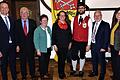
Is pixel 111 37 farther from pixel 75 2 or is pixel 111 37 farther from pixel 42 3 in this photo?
pixel 42 3

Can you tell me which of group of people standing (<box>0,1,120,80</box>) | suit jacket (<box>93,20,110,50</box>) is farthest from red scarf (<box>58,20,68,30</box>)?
suit jacket (<box>93,20,110,50</box>)

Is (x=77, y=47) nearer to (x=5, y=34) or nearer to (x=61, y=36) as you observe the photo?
(x=61, y=36)

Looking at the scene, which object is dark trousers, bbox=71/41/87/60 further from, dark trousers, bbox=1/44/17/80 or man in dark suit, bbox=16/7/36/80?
dark trousers, bbox=1/44/17/80

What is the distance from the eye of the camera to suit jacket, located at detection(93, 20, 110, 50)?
4855 millimetres

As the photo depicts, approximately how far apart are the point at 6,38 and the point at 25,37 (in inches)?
18.8

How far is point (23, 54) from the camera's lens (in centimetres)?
490

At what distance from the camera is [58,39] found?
16.7 ft

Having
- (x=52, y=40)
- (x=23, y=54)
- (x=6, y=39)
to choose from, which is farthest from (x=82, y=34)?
(x=6, y=39)

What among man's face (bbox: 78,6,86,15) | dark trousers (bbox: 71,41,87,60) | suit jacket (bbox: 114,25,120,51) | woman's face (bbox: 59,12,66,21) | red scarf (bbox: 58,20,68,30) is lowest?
dark trousers (bbox: 71,41,87,60)

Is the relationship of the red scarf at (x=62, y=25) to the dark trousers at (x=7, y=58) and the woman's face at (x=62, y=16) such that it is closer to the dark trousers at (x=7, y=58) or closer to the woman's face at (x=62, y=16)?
the woman's face at (x=62, y=16)

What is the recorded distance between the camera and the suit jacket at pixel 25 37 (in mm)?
4793

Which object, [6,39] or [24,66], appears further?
[24,66]

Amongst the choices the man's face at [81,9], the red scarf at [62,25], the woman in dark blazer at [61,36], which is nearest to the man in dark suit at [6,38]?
the woman in dark blazer at [61,36]

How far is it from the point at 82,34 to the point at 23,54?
1370 mm
